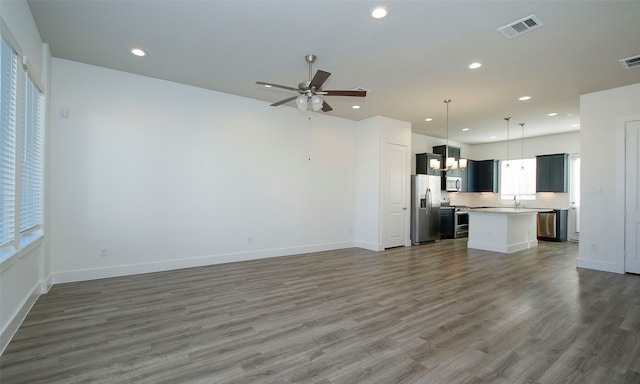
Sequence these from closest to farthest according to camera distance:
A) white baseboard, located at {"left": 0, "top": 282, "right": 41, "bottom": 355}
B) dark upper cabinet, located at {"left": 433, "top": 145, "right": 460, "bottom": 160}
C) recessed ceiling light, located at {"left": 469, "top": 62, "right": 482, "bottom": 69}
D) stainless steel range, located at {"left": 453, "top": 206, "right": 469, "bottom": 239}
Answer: white baseboard, located at {"left": 0, "top": 282, "right": 41, "bottom": 355}, recessed ceiling light, located at {"left": 469, "top": 62, "right": 482, "bottom": 69}, stainless steel range, located at {"left": 453, "top": 206, "right": 469, "bottom": 239}, dark upper cabinet, located at {"left": 433, "top": 145, "right": 460, "bottom": 160}

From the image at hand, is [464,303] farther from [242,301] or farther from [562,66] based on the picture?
[562,66]

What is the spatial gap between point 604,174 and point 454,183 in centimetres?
412

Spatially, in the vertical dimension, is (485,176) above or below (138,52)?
below

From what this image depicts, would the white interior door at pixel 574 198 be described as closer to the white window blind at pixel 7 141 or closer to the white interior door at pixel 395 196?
the white interior door at pixel 395 196

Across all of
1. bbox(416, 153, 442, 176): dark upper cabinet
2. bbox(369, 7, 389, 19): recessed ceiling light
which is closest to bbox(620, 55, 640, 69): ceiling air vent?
bbox(369, 7, 389, 19): recessed ceiling light

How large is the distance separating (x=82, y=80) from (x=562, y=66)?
6.59 metres

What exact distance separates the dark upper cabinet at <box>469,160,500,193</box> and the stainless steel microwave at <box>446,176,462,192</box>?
93 cm

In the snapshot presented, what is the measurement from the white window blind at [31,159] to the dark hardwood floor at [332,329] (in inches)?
39.1

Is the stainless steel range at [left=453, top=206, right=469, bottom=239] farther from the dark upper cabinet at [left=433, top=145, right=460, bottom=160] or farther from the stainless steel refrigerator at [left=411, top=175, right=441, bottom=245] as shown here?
the dark upper cabinet at [left=433, top=145, right=460, bottom=160]

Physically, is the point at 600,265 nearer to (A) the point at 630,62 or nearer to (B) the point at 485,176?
(A) the point at 630,62

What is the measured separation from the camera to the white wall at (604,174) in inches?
191

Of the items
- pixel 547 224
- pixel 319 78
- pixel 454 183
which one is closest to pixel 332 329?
pixel 319 78

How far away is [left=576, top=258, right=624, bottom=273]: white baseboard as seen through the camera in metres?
4.90

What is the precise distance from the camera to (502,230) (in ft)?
21.8
